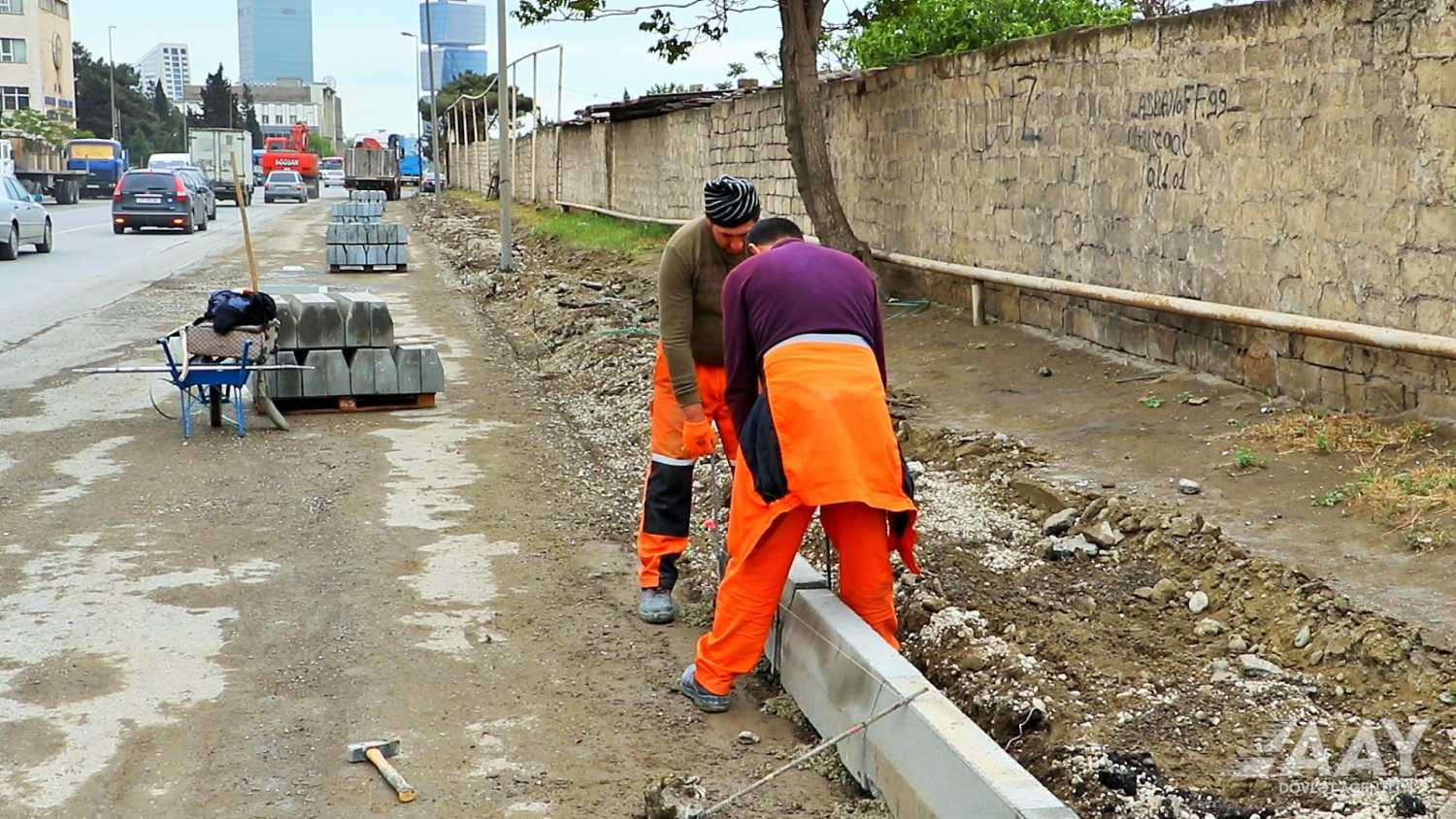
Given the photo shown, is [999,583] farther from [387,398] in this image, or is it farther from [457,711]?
[387,398]

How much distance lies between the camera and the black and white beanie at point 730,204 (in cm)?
609

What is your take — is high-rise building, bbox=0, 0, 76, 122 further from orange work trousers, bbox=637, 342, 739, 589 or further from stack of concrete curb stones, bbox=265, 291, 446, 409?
orange work trousers, bbox=637, 342, 739, 589

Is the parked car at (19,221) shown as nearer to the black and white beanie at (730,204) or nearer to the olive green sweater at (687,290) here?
the olive green sweater at (687,290)

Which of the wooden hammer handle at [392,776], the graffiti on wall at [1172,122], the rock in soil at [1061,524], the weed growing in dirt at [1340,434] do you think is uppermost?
the graffiti on wall at [1172,122]

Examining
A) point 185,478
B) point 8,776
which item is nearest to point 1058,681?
point 8,776

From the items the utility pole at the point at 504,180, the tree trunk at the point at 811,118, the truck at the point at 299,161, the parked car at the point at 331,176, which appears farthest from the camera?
the parked car at the point at 331,176

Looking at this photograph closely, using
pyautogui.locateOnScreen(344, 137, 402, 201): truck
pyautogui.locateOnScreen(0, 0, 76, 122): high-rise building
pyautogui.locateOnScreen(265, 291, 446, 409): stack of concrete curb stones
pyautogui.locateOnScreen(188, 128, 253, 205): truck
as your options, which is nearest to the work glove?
pyautogui.locateOnScreen(265, 291, 446, 409): stack of concrete curb stones

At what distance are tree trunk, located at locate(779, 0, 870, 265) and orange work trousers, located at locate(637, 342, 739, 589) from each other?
26.2 ft

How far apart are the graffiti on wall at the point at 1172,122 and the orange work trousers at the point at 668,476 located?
470cm

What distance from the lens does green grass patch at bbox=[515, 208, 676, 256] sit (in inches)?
994

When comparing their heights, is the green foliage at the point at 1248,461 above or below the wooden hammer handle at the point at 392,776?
above

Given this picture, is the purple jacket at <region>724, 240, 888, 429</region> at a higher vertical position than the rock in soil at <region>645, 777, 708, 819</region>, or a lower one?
higher

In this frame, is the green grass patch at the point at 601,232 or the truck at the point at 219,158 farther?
the truck at the point at 219,158

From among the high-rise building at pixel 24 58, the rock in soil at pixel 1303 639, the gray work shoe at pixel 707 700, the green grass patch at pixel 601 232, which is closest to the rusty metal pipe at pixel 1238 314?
the rock in soil at pixel 1303 639
